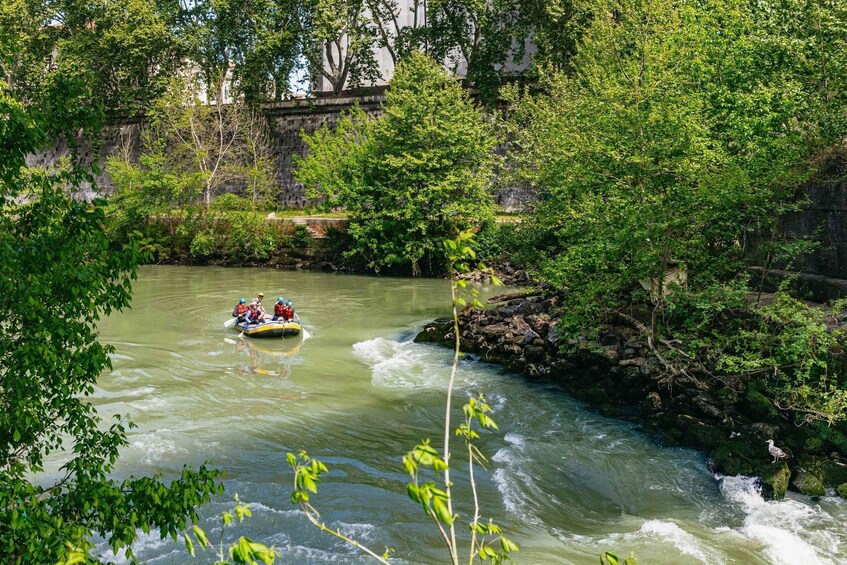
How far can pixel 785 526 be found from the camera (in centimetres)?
831

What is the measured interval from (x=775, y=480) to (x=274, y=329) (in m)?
12.0

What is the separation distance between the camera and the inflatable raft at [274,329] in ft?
58.3

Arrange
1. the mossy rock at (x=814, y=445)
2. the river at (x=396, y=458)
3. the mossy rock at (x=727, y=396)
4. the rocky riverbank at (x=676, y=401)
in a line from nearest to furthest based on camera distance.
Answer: the river at (x=396, y=458)
the rocky riverbank at (x=676, y=401)
the mossy rock at (x=814, y=445)
the mossy rock at (x=727, y=396)

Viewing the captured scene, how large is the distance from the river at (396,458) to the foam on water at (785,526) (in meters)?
0.02

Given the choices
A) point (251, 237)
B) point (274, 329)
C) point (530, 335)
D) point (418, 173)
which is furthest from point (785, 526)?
point (251, 237)

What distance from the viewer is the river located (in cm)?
799

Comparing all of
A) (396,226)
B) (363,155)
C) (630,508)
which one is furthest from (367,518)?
(363,155)

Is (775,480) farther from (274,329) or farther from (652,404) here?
(274,329)

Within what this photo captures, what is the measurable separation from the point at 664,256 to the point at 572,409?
3.05 meters

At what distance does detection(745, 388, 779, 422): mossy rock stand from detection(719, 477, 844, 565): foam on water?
5.11ft

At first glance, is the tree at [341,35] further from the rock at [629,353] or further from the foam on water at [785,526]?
the foam on water at [785,526]

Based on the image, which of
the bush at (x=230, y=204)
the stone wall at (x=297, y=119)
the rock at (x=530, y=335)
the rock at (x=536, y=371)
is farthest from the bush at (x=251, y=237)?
the rock at (x=536, y=371)

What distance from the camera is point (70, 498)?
492cm

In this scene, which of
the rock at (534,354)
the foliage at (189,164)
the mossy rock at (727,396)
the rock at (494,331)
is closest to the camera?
the mossy rock at (727,396)
